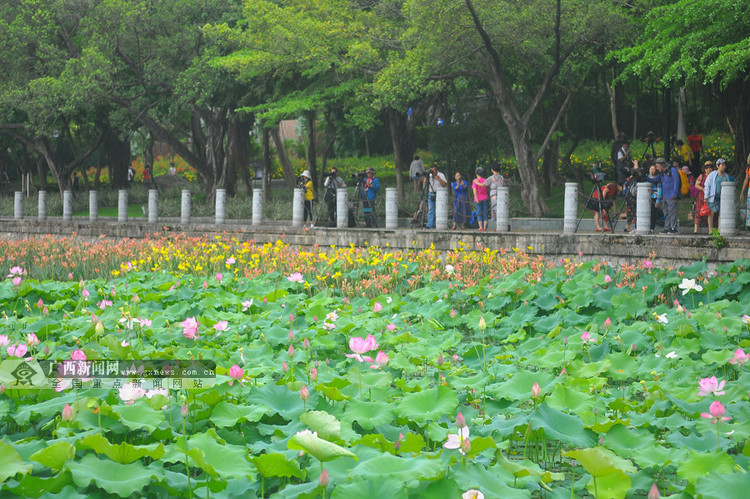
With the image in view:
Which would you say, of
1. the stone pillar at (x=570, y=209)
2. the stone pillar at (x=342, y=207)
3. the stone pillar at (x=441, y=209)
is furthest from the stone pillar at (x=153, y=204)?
the stone pillar at (x=570, y=209)

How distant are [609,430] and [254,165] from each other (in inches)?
1581

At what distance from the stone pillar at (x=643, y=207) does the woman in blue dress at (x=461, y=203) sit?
4.07 m

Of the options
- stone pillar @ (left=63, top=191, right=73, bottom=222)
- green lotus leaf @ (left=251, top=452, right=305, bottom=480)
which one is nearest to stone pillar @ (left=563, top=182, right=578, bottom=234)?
green lotus leaf @ (left=251, top=452, right=305, bottom=480)

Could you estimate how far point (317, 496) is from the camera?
2.58 metres

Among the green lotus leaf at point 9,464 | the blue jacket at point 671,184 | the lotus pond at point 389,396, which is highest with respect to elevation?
the blue jacket at point 671,184

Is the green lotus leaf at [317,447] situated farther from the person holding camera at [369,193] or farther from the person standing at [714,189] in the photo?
the person holding camera at [369,193]

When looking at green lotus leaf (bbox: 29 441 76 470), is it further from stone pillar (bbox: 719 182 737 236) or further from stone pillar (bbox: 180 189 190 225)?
stone pillar (bbox: 180 189 190 225)

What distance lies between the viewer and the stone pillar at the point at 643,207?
41.4 ft

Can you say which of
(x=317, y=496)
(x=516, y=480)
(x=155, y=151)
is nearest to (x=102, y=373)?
(x=317, y=496)

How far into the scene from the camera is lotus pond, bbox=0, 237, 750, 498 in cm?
255

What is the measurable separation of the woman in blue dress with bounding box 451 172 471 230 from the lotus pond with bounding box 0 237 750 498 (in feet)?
23.5

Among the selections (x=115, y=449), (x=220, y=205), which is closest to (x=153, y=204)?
(x=220, y=205)

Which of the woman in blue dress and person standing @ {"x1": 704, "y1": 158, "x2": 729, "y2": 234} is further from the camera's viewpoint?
the woman in blue dress

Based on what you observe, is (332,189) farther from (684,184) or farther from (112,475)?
(112,475)
